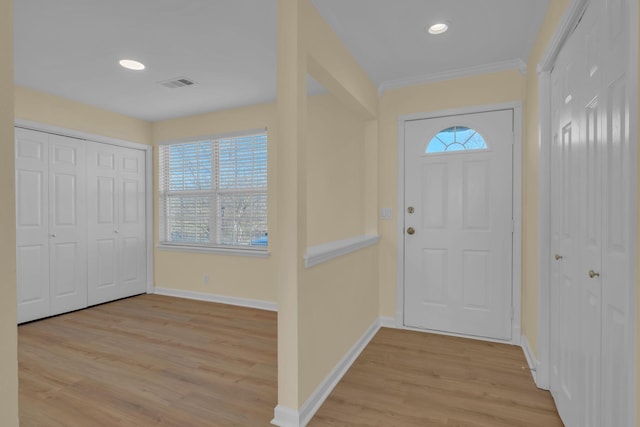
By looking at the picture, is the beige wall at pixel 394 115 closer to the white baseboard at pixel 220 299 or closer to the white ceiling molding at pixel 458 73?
the white ceiling molding at pixel 458 73

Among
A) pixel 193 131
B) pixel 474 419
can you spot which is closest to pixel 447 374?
pixel 474 419

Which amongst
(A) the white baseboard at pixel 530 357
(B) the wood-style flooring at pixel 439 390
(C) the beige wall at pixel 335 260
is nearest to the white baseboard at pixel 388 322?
(C) the beige wall at pixel 335 260

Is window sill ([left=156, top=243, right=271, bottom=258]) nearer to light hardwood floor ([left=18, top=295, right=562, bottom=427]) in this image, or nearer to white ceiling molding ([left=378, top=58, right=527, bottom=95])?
light hardwood floor ([left=18, top=295, right=562, bottom=427])

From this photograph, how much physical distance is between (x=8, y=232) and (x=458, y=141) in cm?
320

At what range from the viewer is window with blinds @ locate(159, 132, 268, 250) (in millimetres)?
4176

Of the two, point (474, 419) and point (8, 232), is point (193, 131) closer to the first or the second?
point (8, 232)

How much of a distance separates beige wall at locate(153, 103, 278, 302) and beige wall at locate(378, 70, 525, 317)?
4.33 ft

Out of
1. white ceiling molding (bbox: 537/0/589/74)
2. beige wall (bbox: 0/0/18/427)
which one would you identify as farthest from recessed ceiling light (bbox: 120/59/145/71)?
white ceiling molding (bbox: 537/0/589/74)

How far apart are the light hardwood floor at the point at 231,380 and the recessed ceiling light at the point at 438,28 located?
2.48 meters

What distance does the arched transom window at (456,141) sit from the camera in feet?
10.1

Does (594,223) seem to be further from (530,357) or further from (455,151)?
(455,151)

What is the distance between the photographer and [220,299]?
14.4ft

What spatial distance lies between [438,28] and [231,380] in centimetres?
289

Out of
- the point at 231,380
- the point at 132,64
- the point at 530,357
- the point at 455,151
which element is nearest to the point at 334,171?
the point at 455,151
